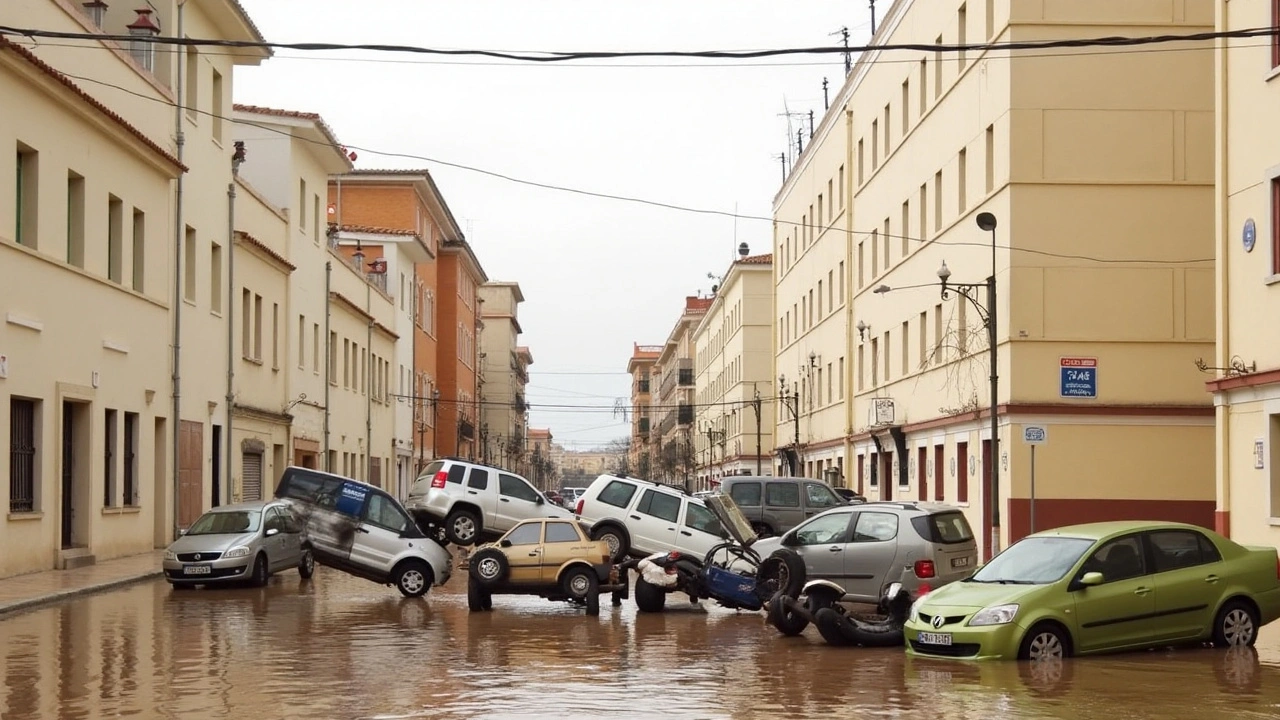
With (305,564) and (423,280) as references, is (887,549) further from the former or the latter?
(423,280)

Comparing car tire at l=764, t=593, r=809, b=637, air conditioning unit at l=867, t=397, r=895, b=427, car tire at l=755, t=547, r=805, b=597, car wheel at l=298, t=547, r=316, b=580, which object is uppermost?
air conditioning unit at l=867, t=397, r=895, b=427

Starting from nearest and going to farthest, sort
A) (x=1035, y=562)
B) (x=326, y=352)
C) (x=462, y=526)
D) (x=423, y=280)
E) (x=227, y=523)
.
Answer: (x=1035, y=562), (x=227, y=523), (x=462, y=526), (x=326, y=352), (x=423, y=280)

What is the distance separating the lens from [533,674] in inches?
585

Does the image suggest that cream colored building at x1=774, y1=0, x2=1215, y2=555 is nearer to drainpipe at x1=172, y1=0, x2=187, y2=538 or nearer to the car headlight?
the car headlight

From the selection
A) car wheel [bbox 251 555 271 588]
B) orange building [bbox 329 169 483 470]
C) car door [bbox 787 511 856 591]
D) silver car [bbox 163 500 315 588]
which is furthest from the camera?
orange building [bbox 329 169 483 470]

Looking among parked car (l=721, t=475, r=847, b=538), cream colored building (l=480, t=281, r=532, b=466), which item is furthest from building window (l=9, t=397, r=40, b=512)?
cream colored building (l=480, t=281, r=532, b=466)

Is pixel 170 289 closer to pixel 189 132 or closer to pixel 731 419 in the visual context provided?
pixel 189 132

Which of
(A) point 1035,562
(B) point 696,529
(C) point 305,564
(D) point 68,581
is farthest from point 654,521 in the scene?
(A) point 1035,562

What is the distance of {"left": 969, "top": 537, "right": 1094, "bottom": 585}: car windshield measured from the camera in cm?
1617

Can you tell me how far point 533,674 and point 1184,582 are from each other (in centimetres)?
677

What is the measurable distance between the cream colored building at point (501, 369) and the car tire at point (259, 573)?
91356 mm

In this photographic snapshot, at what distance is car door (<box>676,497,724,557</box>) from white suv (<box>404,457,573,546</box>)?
763 cm

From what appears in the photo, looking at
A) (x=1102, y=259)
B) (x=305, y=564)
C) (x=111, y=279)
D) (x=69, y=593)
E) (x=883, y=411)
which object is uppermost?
(x=1102, y=259)

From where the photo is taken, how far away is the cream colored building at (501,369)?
12719 centimetres
